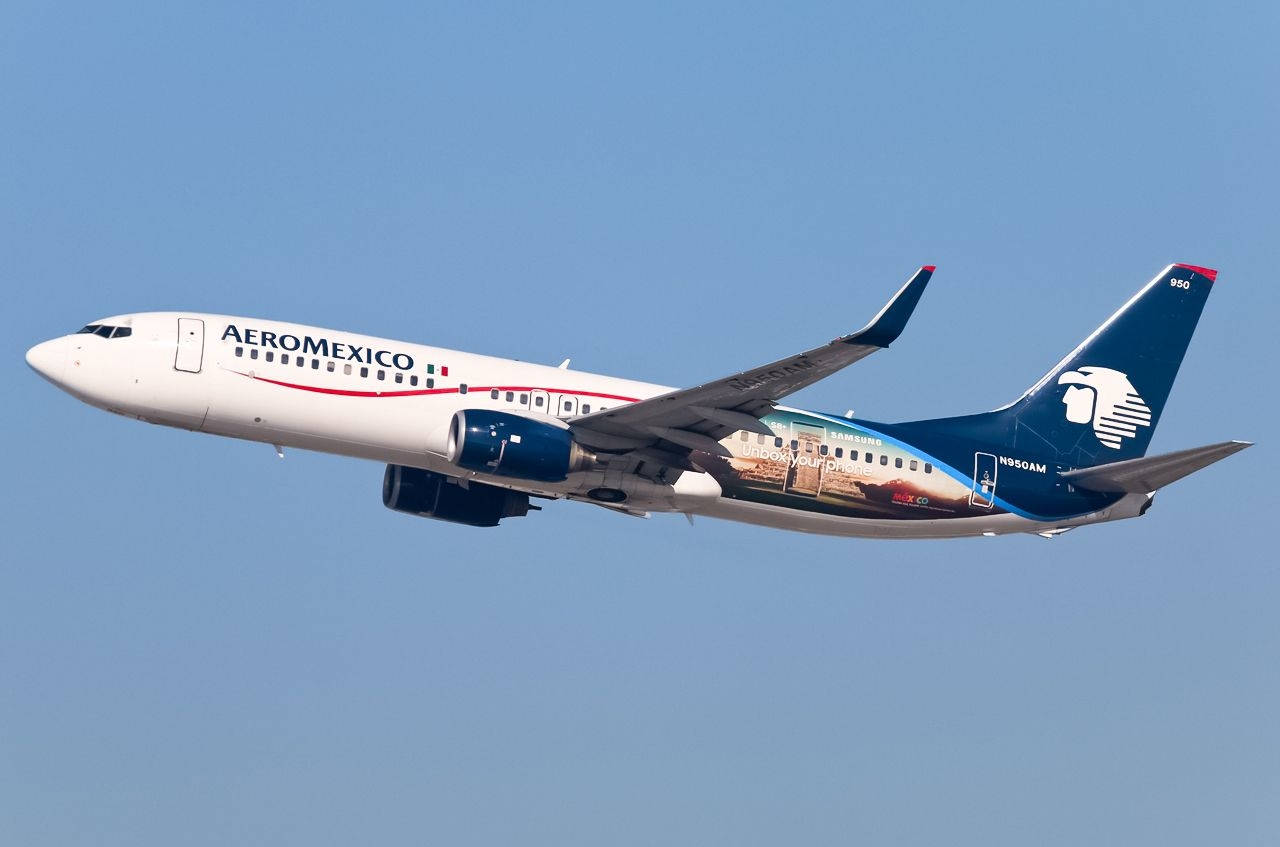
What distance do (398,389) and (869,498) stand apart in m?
13.9

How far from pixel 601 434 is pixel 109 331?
1369 centimetres

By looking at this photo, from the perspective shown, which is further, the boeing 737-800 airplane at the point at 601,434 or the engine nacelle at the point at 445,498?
Answer: the engine nacelle at the point at 445,498

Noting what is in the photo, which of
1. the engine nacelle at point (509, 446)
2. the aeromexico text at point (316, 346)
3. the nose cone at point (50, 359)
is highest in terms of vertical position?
the aeromexico text at point (316, 346)

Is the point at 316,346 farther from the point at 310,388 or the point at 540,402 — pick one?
the point at 540,402

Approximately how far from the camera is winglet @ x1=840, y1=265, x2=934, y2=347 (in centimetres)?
4256

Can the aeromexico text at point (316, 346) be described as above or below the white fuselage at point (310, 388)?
above

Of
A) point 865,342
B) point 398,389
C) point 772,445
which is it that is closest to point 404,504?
point 398,389

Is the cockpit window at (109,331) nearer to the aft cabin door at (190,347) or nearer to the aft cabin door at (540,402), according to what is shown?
the aft cabin door at (190,347)

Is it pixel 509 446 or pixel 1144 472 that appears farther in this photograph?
pixel 1144 472

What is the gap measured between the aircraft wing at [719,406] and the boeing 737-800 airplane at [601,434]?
0.06 metres

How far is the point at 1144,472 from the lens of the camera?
176 ft

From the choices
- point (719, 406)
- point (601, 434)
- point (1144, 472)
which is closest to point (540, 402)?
point (601, 434)

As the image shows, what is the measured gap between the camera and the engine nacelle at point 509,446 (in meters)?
48.2

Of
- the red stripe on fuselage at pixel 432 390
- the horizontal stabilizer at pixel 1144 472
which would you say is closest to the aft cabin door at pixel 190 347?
the red stripe on fuselage at pixel 432 390
